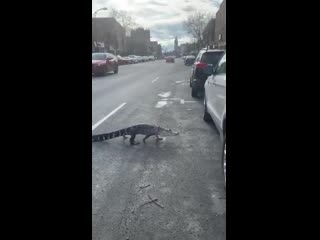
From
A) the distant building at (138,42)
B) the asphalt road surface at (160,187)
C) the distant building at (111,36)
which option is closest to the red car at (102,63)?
the asphalt road surface at (160,187)

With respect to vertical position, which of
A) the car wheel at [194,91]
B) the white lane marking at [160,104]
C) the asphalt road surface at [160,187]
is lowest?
the asphalt road surface at [160,187]

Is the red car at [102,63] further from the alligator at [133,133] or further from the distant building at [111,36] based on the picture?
the distant building at [111,36]

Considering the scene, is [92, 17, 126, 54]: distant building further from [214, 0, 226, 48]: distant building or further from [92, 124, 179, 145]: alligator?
[92, 124, 179, 145]: alligator

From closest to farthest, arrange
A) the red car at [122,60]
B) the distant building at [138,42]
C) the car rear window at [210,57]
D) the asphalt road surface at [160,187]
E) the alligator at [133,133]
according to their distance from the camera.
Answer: the asphalt road surface at [160,187], the alligator at [133,133], the car rear window at [210,57], the red car at [122,60], the distant building at [138,42]

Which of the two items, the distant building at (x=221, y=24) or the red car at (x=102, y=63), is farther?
the red car at (x=102, y=63)

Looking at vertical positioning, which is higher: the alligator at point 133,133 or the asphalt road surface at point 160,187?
the alligator at point 133,133

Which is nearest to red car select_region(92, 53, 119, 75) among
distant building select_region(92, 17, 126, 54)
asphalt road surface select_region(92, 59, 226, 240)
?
asphalt road surface select_region(92, 59, 226, 240)

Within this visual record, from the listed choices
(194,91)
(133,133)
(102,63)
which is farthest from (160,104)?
(102,63)

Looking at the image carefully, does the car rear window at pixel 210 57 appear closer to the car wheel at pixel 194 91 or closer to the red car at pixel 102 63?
the car wheel at pixel 194 91

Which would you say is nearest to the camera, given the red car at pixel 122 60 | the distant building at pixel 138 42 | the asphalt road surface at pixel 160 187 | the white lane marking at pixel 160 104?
the asphalt road surface at pixel 160 187
